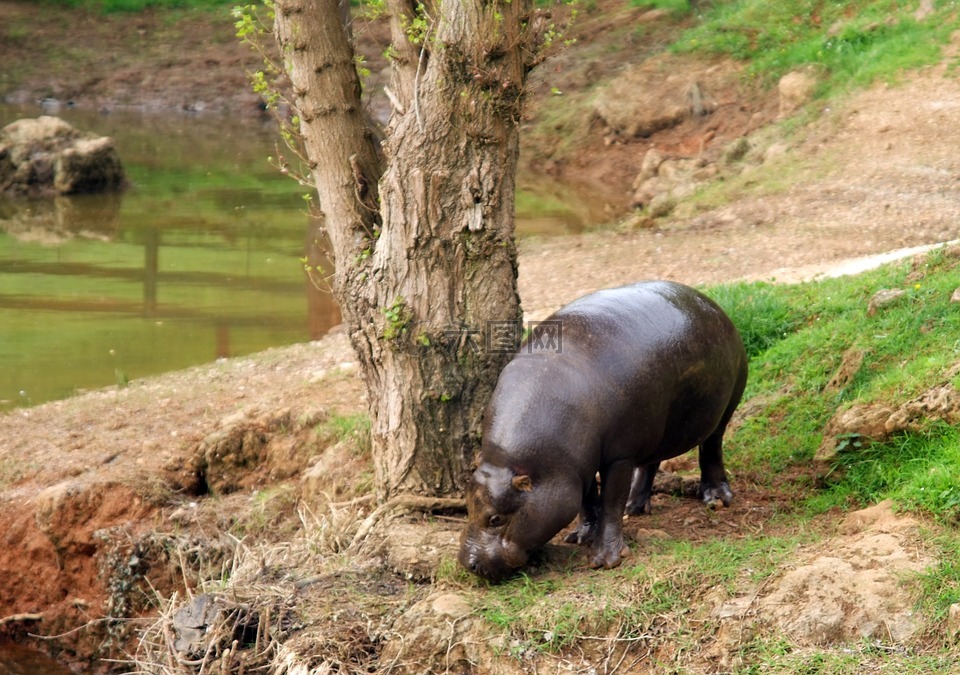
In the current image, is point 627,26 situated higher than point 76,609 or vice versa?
point 627,26

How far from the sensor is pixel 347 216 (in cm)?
670

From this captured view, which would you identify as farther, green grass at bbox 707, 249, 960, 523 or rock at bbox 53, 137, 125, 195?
rock at bbox 53, 137, 125, 195

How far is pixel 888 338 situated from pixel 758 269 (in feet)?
16.5

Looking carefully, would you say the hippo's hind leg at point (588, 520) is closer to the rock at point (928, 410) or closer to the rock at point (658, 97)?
the rock at point (928, 410)

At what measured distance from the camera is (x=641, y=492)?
639 cm

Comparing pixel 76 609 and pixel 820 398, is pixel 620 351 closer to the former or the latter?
pixel 820 398

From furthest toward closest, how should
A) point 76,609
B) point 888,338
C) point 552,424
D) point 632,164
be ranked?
1. point 632,164
2. point 76,609
3. point 888,338
4. point 552,424

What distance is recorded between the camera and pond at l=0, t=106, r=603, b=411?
12.8 meters

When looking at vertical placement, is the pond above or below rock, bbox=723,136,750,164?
below

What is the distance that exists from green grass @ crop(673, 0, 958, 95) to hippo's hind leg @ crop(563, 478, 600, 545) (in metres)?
14.9

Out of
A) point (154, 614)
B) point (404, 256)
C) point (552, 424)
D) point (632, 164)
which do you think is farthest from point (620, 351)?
point (632, 164)

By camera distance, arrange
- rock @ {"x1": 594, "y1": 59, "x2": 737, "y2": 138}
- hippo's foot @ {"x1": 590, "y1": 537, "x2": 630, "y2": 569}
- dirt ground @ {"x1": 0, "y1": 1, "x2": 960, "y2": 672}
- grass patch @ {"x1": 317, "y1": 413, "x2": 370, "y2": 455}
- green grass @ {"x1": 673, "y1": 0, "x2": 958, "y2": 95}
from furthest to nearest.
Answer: rock @ {"x1": 594, "y1": 59, "x2": 737, "y2": 138} → green grass @ {"x1": 673, "y1": 0, "x2": 958, "y2": 95} → dirt ground @ {"x1": 0, "y1": 1, "x2": 960, "y2": 672} → grass patch @ {"x1": 317, "y1": 413, "x2": 370, "y2": 455} → hippo's foot @ {"x1": 590, "y1": 537, "x2": 630, "y2": 569}

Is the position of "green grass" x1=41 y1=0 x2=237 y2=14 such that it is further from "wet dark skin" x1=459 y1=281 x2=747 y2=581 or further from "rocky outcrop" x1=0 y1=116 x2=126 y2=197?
"wet dark skin" x1=459 y1=281 x2=747 y2=581

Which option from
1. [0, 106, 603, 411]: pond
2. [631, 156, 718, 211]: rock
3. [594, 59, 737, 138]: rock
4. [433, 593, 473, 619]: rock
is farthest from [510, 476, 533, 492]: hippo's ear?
[594, 59, 737, 138]: rock
